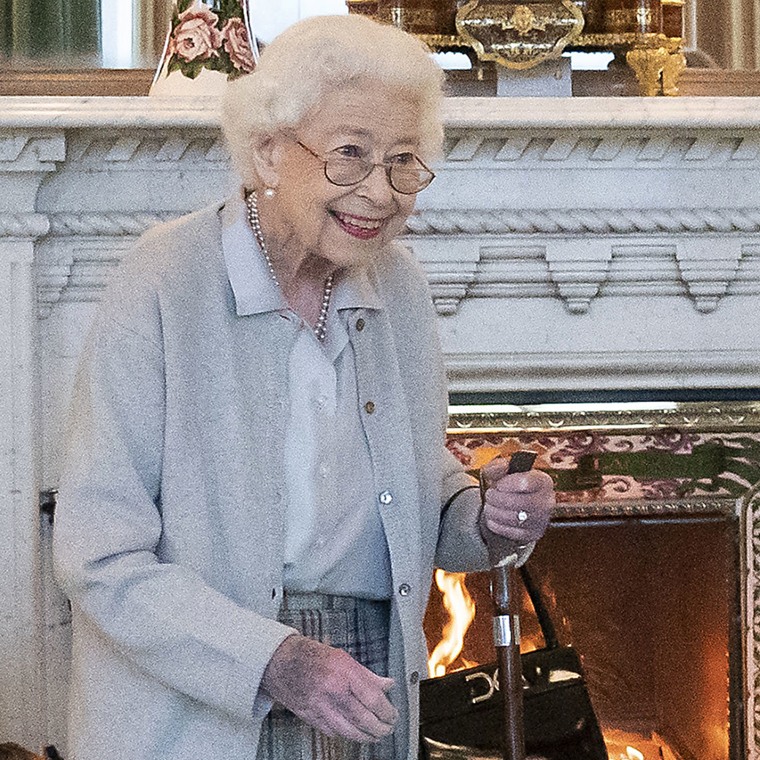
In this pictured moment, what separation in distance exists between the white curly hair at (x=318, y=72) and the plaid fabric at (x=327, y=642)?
50 centimetres

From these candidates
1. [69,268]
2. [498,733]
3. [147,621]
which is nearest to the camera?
[147,621]

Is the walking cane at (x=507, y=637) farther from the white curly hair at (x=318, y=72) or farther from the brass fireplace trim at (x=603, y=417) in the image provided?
the brass fireplace trim at (x=603, y=417)

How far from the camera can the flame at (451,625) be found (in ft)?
8.26

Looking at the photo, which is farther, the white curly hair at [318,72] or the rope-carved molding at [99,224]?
the rope-carved molding at [99,224]

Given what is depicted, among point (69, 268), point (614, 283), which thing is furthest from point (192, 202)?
point (614, 283)

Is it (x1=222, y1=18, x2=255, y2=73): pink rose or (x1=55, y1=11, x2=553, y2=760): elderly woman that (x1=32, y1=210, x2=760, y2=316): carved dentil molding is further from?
(x1=55, y1=11, x2=553, y2=760): elderly woman

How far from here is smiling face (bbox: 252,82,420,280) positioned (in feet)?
4.76

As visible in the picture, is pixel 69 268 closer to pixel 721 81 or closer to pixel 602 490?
pixel 602 490

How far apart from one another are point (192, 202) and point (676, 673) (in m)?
1.29

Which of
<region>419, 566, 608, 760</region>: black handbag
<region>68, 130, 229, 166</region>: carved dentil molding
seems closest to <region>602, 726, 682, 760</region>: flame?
<region>419, 566, 608, 760</region>: black handbag

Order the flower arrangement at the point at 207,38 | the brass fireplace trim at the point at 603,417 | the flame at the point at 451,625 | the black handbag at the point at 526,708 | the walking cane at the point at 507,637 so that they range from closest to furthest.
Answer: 1. the walking cane at the point at 507,637
2. the black handbag at the point at 526,708
3. the flower arrangement at the point at 207,38
4. the brass fireplace trim at the point at 603,417
5. the flame at the point at 451,625

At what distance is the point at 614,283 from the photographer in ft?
7.53

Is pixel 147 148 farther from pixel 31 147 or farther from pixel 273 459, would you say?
pixel 273 459

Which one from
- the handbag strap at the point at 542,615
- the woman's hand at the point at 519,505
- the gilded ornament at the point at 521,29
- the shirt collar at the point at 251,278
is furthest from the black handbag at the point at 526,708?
the gilded ornament at the point at 521,29
